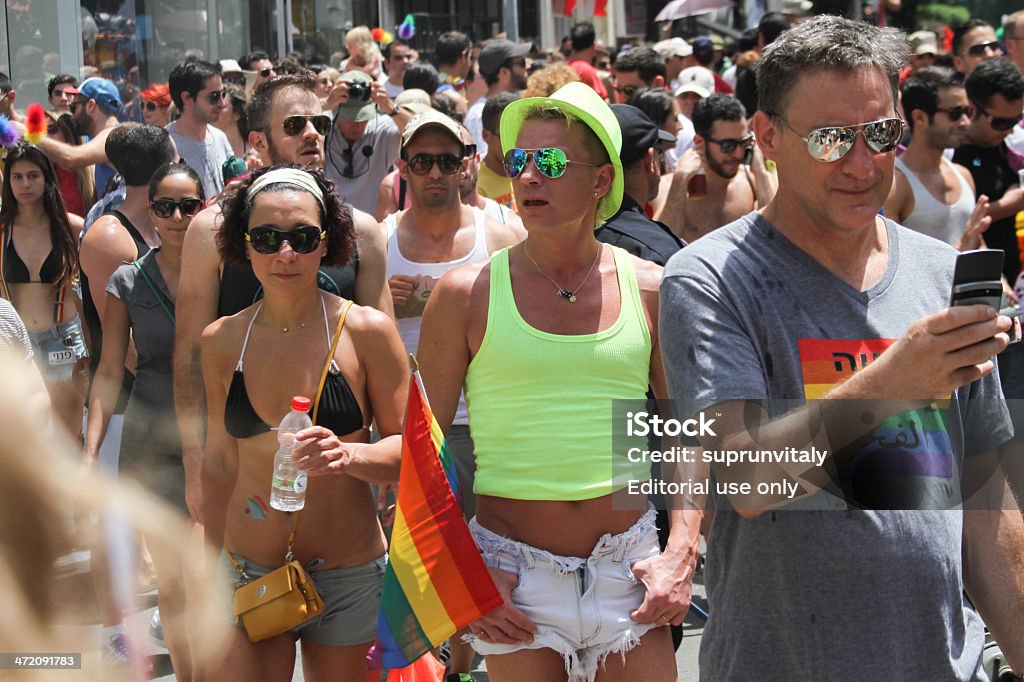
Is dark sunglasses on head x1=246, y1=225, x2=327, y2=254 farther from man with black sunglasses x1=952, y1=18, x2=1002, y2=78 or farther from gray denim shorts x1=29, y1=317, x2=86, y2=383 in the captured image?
man with black sunglasses x1=952, y1=18, x2=1002, y2=78

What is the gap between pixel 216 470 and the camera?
12.9ft

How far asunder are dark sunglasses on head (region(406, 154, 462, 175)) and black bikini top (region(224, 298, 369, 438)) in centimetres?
177

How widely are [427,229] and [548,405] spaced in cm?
229

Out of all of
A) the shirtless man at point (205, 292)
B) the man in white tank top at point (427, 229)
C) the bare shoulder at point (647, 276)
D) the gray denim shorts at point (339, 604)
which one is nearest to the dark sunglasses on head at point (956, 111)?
the man in white tank top at point (427, 229)

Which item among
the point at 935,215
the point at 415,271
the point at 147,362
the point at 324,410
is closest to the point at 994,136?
the point at 935,215

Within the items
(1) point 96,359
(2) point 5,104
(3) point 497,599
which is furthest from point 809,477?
(2) point 5,104

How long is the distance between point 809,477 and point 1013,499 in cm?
59

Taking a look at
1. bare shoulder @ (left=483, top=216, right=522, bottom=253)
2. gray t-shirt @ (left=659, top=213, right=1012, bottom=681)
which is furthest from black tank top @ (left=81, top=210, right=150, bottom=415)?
gray t-shirt @ (left=659, top=213, right=1012, bottom=681)

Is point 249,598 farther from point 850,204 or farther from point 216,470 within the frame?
point 850,204

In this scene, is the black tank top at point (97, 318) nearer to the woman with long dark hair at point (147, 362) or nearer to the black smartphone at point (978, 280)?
the woman with long dark hair at point (147, 362)

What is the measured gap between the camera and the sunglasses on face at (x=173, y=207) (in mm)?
5359

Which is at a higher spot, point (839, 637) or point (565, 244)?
point (565, 244)

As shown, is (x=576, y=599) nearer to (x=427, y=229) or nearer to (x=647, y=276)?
(x=647, y=276)

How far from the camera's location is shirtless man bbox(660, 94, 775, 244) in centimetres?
739
